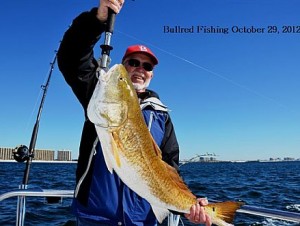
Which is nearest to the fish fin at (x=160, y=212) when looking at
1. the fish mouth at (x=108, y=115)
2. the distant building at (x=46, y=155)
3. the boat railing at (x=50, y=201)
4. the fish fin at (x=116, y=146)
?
the fish fin at (x=116, y=146)

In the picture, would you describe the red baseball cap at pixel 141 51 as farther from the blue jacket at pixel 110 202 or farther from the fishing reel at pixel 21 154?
the fishing reel at pixel 21 154

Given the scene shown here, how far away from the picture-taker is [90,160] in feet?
9.00

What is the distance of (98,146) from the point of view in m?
2.85

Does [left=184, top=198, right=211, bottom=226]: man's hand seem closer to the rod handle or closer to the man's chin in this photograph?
the man's chin

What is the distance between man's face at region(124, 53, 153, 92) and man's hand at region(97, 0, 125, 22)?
2.46 ft

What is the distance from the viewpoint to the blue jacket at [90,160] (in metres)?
2.69

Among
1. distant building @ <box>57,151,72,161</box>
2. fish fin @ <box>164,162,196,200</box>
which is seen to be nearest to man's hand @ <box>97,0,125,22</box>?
fish fin @ <box>164,162,196,200</box>

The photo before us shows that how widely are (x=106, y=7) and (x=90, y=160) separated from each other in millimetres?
1210

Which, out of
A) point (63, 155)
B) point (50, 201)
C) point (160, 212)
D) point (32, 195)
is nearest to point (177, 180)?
point (160, 212)

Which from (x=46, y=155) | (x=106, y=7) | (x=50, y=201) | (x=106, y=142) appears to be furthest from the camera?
(x=46, y=155)

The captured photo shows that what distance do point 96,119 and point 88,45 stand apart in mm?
727

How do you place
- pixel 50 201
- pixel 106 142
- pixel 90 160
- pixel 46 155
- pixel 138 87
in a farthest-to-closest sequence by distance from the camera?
pixel 46 155 → pixel 50 201 → pixel 138 87 → pixel 90 160 → pixel 106 142

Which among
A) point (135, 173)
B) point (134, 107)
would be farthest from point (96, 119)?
point (135, 173)

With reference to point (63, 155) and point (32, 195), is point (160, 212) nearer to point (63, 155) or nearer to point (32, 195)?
point (32, 195)
